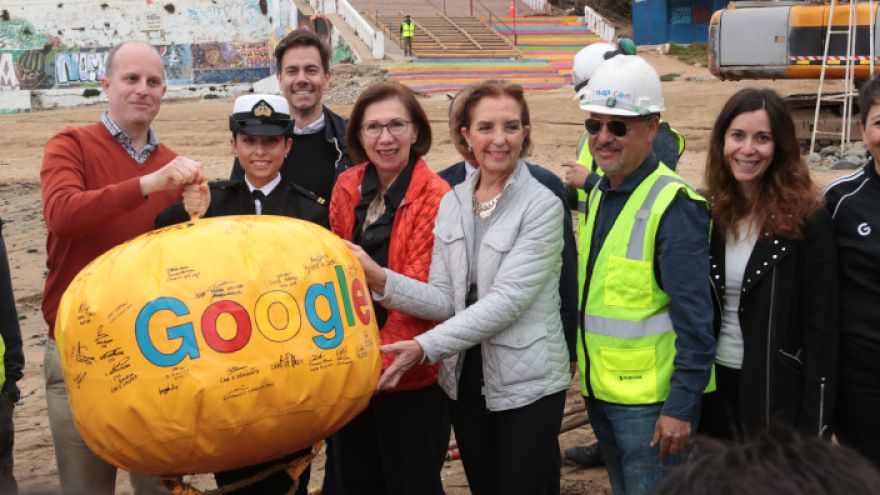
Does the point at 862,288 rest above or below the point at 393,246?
below

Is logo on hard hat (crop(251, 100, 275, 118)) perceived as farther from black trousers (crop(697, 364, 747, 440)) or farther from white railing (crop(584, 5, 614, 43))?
white railing (crop(584, 5, 614, 43))

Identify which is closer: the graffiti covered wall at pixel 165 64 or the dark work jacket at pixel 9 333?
the dark work jacket at pixel 9 333

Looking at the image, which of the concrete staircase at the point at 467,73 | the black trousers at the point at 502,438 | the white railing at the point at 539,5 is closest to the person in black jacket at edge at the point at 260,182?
the black trousers at the point at 502,438

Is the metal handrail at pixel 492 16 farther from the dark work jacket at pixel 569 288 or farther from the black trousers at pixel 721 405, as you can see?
the black trousers at pixel 721 405

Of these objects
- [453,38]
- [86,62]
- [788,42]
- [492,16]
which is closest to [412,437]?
[788,42]

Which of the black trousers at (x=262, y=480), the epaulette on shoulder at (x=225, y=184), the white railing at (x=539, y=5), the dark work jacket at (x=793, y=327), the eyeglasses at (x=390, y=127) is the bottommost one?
the black trousers at (x=262, y=480)

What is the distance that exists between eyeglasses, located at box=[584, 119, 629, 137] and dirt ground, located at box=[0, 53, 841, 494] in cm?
224

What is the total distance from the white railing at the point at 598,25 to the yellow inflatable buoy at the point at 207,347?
35.7m

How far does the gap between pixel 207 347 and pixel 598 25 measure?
3825 centimetres

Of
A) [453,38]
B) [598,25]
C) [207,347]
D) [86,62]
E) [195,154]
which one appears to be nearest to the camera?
[207,347]

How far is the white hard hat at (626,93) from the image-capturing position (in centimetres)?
380

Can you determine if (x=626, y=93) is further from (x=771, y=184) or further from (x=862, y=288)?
(x=862, y=288)

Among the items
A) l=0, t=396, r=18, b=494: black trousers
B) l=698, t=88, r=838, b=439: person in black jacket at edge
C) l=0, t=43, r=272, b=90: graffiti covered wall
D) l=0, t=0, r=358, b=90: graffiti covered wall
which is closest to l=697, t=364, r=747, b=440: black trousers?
l=698, t=88, r=838, b=439: person in black jacket at edge

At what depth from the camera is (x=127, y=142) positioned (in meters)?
4.22
